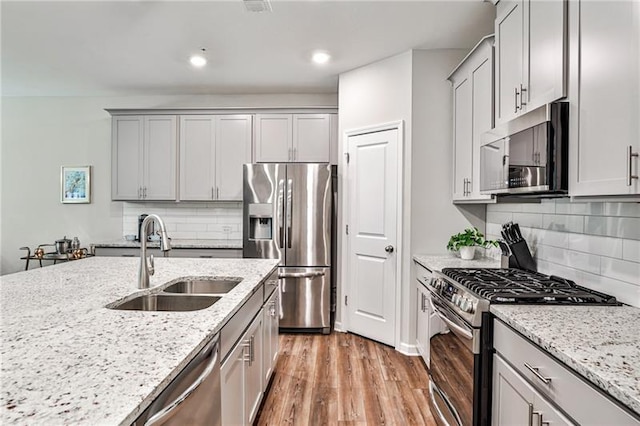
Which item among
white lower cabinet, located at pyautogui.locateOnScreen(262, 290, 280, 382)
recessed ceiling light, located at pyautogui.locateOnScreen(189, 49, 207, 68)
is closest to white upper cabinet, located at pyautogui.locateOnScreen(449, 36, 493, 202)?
white lower cabinet, located at pyautogui.locateOnScreen(262, 290, 280, 382)

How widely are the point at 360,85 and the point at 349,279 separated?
1998 millimetres

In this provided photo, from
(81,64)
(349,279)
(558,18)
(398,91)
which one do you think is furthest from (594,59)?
(81,64)

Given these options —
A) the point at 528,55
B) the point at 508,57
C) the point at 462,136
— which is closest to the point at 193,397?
the point at 528,55

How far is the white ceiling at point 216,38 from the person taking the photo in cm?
276

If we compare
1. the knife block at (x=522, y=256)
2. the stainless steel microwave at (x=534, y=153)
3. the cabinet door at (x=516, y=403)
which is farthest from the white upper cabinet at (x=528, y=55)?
the cabinet door at (x=516, y=403)

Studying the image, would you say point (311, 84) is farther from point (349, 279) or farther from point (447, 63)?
point (349, 279)

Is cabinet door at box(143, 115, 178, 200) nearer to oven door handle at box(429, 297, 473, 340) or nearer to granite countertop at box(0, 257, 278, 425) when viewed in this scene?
granite countertop at box(0, 257, 278, 425)

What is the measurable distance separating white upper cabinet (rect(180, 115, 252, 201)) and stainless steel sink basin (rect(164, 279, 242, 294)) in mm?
2446

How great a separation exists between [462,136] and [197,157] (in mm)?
3005

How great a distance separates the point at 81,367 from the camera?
915mm

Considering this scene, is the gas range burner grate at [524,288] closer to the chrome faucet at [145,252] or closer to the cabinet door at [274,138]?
the chrome faucet at [145,252]

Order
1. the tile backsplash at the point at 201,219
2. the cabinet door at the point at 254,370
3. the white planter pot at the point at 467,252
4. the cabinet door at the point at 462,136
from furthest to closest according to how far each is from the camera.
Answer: the tile backsplash at the point at 201,219
the white planter pot at the point at 467,252
the cabinet door at the point at 462,136
the cabinet door at the point at 254,370

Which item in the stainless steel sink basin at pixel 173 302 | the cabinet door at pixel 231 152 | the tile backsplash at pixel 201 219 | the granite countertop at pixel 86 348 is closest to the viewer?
the granite countertop at pixel 86 348

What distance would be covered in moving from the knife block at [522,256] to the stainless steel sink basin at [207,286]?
5.82 feet
